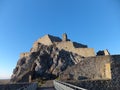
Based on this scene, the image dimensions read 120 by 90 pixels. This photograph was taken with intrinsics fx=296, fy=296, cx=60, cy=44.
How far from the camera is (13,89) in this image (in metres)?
27.6

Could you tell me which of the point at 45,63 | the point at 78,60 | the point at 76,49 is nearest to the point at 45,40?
the point at 76,49

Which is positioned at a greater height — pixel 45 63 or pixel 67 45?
pixel 67 45

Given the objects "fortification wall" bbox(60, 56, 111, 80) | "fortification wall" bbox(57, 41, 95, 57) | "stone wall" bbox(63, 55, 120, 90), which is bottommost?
"stone wall" bbox(63, 55, 120, 90)

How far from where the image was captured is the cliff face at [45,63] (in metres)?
53.1

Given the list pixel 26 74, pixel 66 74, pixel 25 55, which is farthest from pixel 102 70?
pixel 25 55

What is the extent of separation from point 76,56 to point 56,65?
16.7ft

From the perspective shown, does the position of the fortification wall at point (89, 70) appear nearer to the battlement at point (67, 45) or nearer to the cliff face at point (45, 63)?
the cliff face at point (45, 63)

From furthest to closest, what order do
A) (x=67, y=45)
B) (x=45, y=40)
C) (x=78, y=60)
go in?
(x=45, y=40), (x=67, y=45), (x=78, y=60)

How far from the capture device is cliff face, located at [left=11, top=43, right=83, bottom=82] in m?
53.1

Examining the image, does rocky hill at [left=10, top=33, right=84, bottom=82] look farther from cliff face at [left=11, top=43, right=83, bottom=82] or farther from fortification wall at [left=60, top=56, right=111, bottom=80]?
fortification wall at [left=60, top=56, right=111, bottom=80]

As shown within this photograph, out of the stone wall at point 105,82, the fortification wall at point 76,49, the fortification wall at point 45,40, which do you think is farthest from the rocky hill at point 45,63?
the stone wall at point 105,82

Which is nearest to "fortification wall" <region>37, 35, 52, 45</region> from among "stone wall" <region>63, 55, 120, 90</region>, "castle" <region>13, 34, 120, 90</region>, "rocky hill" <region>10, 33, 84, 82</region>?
"castle" <region>13, 34, 120, 90</region>

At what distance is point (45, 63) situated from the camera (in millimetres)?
58875

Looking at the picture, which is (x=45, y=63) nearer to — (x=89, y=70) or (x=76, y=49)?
(x=76, y=49)
